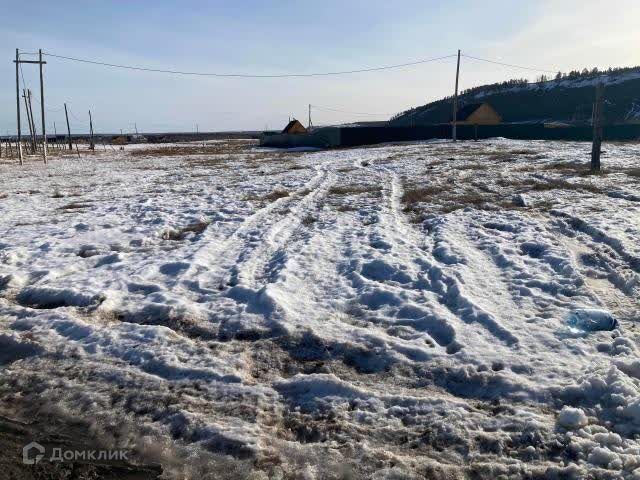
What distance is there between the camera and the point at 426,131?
45031 mm

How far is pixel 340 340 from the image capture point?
190 inches

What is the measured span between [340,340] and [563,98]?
77.6 metres

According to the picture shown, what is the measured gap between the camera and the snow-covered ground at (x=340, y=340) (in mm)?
3307

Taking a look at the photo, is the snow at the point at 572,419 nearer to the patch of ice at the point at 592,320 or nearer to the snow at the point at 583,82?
the patch of ice at the point at 592,320

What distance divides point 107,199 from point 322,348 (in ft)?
35.8

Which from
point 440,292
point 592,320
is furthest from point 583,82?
point 592,320

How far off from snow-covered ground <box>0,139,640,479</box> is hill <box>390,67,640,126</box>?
6020cm

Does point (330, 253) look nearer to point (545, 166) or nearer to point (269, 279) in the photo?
point (269, 279)

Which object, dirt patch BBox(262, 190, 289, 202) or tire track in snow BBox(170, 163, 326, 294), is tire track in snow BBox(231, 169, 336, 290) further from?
dirt patch BBox(262, 190, 289, 202)

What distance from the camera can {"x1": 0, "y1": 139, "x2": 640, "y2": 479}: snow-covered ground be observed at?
3.31 metres

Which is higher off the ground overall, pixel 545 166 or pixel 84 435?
pixel 545 166

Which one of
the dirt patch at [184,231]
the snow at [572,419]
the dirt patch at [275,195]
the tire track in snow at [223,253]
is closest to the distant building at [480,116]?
the dirt patch at [275,195]

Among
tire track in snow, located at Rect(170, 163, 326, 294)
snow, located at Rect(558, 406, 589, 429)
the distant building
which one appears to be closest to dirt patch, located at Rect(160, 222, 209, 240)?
tire track in snow, located at Rect(170, 163, 326, 294)

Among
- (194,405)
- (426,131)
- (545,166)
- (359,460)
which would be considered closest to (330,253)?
(194,405)
